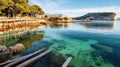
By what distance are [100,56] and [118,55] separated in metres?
2.70

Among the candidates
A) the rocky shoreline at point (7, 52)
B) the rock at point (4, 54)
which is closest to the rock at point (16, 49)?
the rocky shoreline at point (7, 52)

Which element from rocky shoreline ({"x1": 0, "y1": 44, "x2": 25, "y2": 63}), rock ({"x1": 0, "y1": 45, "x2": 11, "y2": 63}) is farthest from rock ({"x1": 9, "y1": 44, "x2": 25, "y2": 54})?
rock ({"x1": 0, "y1": 45, "x2": 11, "y2": 63})

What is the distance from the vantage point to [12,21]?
5156 cm

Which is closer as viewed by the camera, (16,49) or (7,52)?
(7,52)

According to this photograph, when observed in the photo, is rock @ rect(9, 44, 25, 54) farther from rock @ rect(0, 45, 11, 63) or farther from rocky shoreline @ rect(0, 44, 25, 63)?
rock @ rect(0, 45, 11, 63)

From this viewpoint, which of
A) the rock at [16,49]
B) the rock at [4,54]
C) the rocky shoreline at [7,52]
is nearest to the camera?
the rock at [4,54]

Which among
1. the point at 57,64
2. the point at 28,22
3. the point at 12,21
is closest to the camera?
the point at 57,64

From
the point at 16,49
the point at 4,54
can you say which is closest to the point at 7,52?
the point at 4,54

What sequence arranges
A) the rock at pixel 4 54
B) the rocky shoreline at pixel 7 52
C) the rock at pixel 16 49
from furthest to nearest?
the rock at pixel 16 49 < the rocky shoreline at pixel 7 52 < the rock at pixel 4 54

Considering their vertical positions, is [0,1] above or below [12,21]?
above

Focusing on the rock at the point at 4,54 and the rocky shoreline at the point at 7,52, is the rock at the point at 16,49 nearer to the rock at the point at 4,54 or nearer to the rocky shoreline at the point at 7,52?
the rocky shoreline at the point at 7,52

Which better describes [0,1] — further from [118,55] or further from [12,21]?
[118,55]

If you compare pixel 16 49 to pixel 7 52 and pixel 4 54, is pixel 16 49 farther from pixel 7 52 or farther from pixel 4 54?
pixel 4 54

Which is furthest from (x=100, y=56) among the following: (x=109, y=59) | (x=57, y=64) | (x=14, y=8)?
(x=14, y=8)
